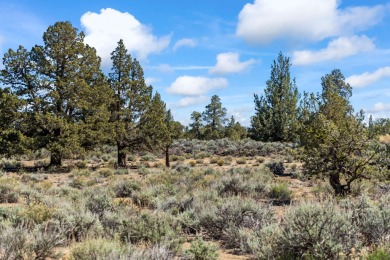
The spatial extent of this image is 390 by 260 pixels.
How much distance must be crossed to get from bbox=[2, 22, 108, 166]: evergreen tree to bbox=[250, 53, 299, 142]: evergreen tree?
2740 centimetres

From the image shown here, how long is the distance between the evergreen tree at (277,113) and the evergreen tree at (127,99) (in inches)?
939

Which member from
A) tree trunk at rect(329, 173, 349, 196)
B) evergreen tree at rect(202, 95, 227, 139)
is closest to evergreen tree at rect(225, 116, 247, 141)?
evergreen tree at rect(202, 95, 227, 139)

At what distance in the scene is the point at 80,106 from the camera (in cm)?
2661

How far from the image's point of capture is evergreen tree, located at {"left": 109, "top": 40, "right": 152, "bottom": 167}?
2880 cm

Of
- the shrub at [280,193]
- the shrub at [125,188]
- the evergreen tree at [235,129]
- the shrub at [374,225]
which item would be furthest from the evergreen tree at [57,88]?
the evergreen tree at [235,129]

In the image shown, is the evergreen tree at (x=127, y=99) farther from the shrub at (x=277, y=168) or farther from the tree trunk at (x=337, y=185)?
the tree trunk at (x=337, y=185)

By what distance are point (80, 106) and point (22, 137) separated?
454 centimetres

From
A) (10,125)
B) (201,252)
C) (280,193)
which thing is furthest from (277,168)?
(10,125)

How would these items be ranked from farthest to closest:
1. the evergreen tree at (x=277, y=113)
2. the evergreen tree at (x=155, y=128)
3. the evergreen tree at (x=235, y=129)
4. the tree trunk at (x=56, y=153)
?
the evergreen tree at (x=235, y=129) → the evergreen tree at (x=277, y=113) → the evergreen tree at (x=155, y=128) → the tree trunk at (x=56, y=153)

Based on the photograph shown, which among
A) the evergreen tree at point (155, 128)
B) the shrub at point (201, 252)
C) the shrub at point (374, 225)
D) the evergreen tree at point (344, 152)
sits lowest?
the shrub at point (201, 252)

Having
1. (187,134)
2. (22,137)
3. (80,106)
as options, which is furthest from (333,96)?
(187,134)

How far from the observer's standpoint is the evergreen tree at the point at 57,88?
25.3 metres

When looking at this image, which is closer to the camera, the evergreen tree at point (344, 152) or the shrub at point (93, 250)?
the shrub at point (93, 250)

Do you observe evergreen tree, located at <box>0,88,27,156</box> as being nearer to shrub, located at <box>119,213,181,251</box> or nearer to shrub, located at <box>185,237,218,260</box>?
shrub, located at <box>119,213,181,251</box>
